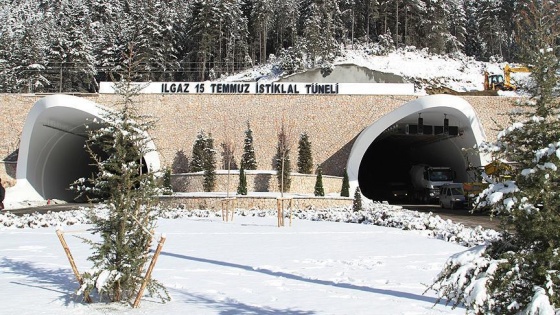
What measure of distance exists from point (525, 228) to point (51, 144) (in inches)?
1150

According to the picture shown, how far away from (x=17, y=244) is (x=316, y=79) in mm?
37530

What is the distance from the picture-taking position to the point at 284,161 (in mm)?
25875

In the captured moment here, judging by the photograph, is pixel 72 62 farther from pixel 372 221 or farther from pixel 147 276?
pixel 147 276

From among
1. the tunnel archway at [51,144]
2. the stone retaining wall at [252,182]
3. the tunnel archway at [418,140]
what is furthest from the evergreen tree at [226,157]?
the tunnel archway at [418,140]

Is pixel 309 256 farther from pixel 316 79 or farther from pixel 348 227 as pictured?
pixel 316 79

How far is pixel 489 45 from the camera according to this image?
67688mm

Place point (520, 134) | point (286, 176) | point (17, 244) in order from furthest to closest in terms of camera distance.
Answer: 1. point (286, 176)
2. point (17, 244)
3. point (520, 134)

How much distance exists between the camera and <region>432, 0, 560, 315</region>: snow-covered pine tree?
360cm

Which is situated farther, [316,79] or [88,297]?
[316,79]

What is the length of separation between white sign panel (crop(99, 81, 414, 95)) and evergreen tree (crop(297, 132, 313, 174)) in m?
3.15

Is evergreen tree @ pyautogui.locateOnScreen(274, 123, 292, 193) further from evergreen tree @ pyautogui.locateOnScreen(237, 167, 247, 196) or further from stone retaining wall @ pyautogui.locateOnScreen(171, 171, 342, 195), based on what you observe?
evergreen tree @ pyautogui.locateOnScreen(237, 167, 247, 196)

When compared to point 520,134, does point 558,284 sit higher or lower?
lower

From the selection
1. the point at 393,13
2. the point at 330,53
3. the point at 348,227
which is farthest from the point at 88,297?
the point at 393,13

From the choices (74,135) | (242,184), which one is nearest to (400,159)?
(242,184)
